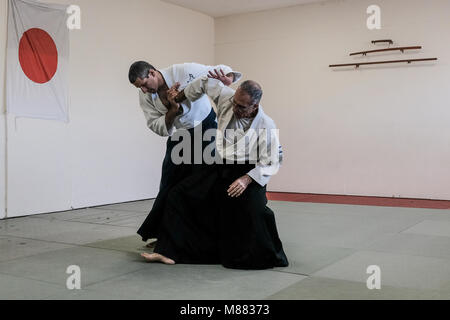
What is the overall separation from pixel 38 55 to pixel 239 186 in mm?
3604

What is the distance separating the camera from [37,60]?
563cm

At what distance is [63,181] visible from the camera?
6.02 meters

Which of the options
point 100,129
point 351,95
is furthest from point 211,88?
point 351,95

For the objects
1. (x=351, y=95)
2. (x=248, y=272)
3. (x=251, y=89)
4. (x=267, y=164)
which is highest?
(x=351, y=95)

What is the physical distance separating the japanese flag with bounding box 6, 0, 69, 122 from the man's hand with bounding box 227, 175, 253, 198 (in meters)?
3.34

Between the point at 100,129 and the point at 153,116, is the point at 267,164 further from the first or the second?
the point at 100,129

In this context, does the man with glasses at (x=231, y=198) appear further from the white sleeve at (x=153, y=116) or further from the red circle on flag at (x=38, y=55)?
the red circle on flag at (x=38, y=55)

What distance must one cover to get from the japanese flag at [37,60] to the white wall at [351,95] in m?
3.33

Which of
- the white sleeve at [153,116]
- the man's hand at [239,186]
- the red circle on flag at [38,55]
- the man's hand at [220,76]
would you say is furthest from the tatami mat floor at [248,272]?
the red circle on flag at [38,55]

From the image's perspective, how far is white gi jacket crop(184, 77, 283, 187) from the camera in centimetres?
315

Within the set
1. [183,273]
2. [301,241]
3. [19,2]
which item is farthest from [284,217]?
[19,2]

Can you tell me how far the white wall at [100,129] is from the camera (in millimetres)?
5621

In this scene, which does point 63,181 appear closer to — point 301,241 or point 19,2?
point 19,2
